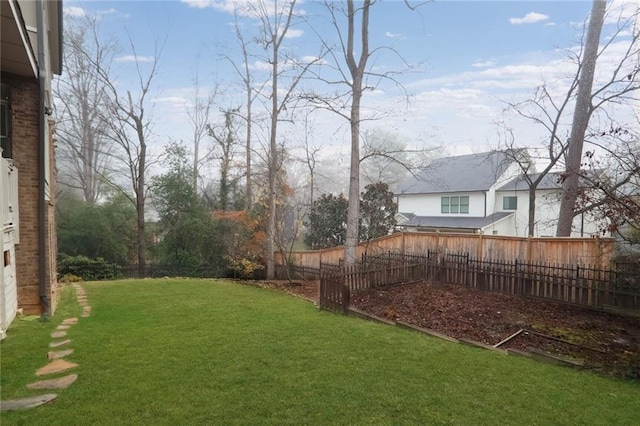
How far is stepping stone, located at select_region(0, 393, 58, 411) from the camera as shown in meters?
2.82

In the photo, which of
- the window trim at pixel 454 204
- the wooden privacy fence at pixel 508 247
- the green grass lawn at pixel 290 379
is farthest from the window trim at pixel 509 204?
the green grass lawn at pixel 290 379

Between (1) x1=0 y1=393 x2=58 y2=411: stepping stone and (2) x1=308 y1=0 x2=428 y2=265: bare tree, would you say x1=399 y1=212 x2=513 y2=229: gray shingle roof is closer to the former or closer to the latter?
(2) x1=308 y1=0 x2=428 y2=265: bare tree

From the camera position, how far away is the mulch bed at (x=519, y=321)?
191 inches

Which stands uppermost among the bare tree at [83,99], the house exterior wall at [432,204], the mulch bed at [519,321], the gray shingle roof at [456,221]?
the bare tree at [83,99]

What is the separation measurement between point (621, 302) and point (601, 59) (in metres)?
7.74

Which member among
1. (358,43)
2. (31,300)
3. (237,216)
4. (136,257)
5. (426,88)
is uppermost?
(358,43)

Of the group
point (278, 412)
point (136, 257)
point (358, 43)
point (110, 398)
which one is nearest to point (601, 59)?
point (358, 43)

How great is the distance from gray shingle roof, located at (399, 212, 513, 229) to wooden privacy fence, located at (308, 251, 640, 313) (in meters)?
11.8

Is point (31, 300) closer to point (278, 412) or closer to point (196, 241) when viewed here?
point (278, 412)

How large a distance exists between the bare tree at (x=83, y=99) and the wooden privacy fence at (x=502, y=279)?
41.8 ft

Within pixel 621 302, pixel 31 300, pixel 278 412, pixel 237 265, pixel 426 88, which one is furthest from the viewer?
pixel 237 265

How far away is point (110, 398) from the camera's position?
2.98 metres

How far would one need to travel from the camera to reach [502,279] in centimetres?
889

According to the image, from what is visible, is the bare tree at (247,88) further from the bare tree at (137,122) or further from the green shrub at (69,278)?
the green shrub at (69,278)
